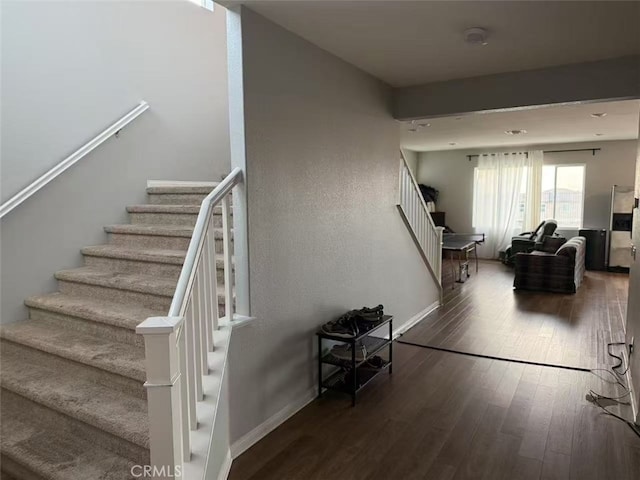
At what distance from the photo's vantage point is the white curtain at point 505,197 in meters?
8.95

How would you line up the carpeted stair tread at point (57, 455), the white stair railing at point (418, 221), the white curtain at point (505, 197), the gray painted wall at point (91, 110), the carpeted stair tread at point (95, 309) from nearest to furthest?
the carpeted stair tread at point (57, 455), the carpeted stair tread at point (95, 309), the gray painted wall at point (91, 110), the white stair railing at point (418, 221), the white curtain at point (505, 197)

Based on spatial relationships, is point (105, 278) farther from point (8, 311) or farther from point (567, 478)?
point (567, 478)

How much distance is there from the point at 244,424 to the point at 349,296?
1.36 meters

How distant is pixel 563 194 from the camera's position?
8.94 metres

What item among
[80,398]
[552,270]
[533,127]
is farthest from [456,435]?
[533,127]

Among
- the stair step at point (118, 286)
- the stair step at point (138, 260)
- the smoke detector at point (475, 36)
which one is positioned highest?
the smoke detector at point (475, 36)

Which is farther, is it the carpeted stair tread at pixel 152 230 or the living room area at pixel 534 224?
the living room area at pixel 534 224

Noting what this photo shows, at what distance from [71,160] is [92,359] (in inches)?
56.9

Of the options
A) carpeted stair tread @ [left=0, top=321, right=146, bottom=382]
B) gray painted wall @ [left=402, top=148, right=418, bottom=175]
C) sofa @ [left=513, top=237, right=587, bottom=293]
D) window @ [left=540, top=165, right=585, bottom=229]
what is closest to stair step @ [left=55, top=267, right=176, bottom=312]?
carpeted stair tread @ [left=0, top=321, right=146, bottom=382]

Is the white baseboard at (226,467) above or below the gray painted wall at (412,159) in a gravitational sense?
below

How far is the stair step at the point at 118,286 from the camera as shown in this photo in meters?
2.54

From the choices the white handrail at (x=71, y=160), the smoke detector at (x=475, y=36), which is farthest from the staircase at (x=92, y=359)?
the smoke detector at (x=475, y=36)

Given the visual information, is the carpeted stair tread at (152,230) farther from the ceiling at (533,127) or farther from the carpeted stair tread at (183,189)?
the ceiling at (533,127)

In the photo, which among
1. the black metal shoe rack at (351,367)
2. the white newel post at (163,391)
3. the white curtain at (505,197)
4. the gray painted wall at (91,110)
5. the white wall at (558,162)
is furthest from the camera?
the white curtain at (505,197)
